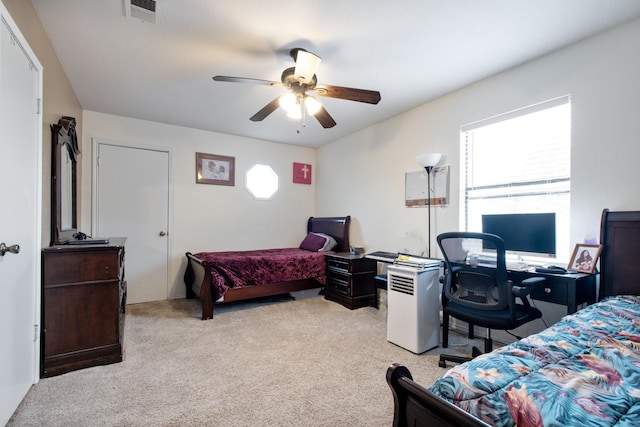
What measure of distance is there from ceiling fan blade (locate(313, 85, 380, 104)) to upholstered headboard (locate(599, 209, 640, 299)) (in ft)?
6.23

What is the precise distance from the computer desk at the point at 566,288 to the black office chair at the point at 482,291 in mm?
90

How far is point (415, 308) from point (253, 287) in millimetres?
2041

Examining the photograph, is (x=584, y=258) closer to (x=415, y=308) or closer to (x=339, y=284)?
(x=415, y=308)

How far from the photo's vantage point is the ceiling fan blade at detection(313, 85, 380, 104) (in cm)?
244

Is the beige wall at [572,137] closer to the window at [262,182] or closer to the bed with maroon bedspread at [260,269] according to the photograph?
the bed with maroon bedspread at [260,269]

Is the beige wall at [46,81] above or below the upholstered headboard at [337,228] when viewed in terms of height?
above

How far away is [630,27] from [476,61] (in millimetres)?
950

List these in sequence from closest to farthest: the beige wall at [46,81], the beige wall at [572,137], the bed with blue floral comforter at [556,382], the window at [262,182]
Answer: the bed with blue floral comforter at [556,382] < the beige wall at [46,81] < the beige wall at [572,137] < the window at [262,182]

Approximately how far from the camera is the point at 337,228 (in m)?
4.79

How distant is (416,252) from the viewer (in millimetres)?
3553

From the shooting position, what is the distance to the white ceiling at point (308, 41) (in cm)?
193

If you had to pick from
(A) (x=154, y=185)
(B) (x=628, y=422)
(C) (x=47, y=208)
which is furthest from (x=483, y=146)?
(A) (x=154, y=185)

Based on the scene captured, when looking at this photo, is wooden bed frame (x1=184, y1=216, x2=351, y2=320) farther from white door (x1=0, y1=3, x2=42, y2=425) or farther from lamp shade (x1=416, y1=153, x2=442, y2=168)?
lamp shade (x1=416, y1=153, x2=442, y2=168)

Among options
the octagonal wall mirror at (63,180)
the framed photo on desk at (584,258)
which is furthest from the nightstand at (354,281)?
the octagonal wall mirror at (63,180)
